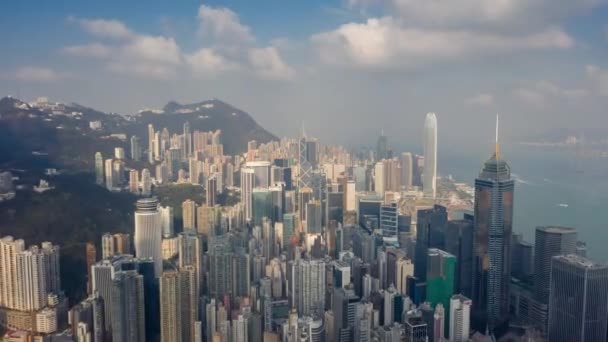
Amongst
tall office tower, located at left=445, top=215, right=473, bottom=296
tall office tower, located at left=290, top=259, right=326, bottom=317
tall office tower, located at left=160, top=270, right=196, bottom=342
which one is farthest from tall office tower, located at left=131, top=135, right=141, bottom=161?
tall office tower, located at left=445, top=215, right=473, bottom=296

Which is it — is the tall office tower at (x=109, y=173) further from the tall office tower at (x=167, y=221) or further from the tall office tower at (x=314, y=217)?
the tall office tower at (x=314, y=217)

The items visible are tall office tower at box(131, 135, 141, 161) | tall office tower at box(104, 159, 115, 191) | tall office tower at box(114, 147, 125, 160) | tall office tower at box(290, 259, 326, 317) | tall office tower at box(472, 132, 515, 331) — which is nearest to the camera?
tall office tower at box(290, 259, 326, 317)

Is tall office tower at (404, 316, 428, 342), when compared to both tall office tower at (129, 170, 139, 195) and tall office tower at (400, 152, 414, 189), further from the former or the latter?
tall office tower at (129, 170, 139, 195)

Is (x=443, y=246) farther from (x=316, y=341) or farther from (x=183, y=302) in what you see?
(x=183, y=302)

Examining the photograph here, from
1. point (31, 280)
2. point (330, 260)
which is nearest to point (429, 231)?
point (330, 260)

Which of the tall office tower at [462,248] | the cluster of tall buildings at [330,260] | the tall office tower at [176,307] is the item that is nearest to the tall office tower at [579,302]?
the cluster of tall buildings at [330,260]
